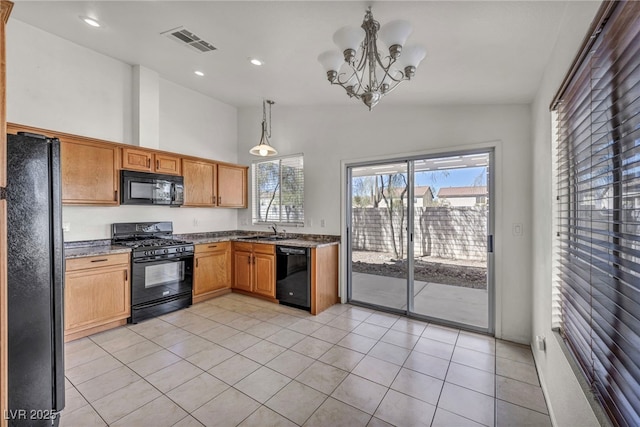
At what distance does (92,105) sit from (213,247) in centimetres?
238

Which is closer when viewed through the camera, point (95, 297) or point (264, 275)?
point (95, 297)

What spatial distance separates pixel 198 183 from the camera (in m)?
4.38

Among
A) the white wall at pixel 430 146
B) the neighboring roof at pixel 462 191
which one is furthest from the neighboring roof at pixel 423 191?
the white wall at pixel 430 146

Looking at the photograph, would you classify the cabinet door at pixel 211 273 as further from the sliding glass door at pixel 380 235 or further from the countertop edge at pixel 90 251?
the sliding glass door at pixel 380 235

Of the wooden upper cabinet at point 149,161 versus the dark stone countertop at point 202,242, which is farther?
the wooden upper cabinet at point 149,161

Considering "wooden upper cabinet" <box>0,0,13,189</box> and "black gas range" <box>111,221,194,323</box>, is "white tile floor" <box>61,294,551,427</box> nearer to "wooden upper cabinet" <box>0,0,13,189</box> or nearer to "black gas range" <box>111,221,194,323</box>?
"black gas range" <box>111,221,194,323</box>

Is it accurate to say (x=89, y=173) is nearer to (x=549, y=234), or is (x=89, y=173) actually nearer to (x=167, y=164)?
(x=167, y=164)

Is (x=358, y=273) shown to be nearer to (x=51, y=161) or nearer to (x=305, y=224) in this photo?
(x=305, y=224)

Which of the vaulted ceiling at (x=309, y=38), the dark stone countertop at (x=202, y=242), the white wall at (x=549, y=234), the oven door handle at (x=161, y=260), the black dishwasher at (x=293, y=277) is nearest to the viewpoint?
the white wall at (x=549, y=234)

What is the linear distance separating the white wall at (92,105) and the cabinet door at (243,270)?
0.96m

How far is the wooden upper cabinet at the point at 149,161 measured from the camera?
11.6 feet

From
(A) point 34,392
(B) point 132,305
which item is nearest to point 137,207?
(B) point 132,305

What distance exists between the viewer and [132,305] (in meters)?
3.29

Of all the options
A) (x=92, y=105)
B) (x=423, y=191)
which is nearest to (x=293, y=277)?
(x=423, y=191)
